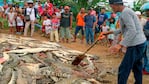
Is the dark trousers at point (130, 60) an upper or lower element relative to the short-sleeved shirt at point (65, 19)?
upper

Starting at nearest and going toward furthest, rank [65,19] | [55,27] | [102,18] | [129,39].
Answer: [129,39] → [65,19] → [55,27] → [102,18]

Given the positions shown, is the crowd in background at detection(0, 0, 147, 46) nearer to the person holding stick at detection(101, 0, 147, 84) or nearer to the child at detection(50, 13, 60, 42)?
the child at detection(50, 13, 60, 42)

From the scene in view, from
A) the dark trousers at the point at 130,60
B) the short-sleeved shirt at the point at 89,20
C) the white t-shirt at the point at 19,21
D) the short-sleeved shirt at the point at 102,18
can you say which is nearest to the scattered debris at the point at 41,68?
the dark trousers at the point at 130,60

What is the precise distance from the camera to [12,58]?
712 cm

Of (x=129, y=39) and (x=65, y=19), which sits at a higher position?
(x=129, y=39)

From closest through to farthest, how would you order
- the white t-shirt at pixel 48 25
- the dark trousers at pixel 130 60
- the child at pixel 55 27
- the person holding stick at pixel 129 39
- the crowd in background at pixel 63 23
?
the person holding stick at pixel 129 39, the dark trousers at pixel 130 60, the crowd in background at pixel 63 23, the child at pixel 55 27, the white t-shirt at pixel 48 25

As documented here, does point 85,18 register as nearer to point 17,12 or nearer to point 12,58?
point 17,12

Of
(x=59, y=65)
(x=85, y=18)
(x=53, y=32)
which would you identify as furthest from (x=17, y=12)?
(x=59, y=65)

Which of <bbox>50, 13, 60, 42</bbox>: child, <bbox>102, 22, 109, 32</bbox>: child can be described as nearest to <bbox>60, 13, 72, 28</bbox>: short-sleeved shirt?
<bbox>50, 13, 60, 42</bbox>: child

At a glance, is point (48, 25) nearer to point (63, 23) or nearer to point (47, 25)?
point (47, 25)

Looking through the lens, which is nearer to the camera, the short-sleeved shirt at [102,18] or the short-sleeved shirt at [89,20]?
the short-sleeved shirt at [89,20]

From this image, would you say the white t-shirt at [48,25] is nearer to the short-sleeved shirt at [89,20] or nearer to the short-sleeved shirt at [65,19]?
the short-sleeved shirt at [65,19]

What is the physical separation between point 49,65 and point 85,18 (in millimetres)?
6266

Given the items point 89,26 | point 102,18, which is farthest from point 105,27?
point 102,18
